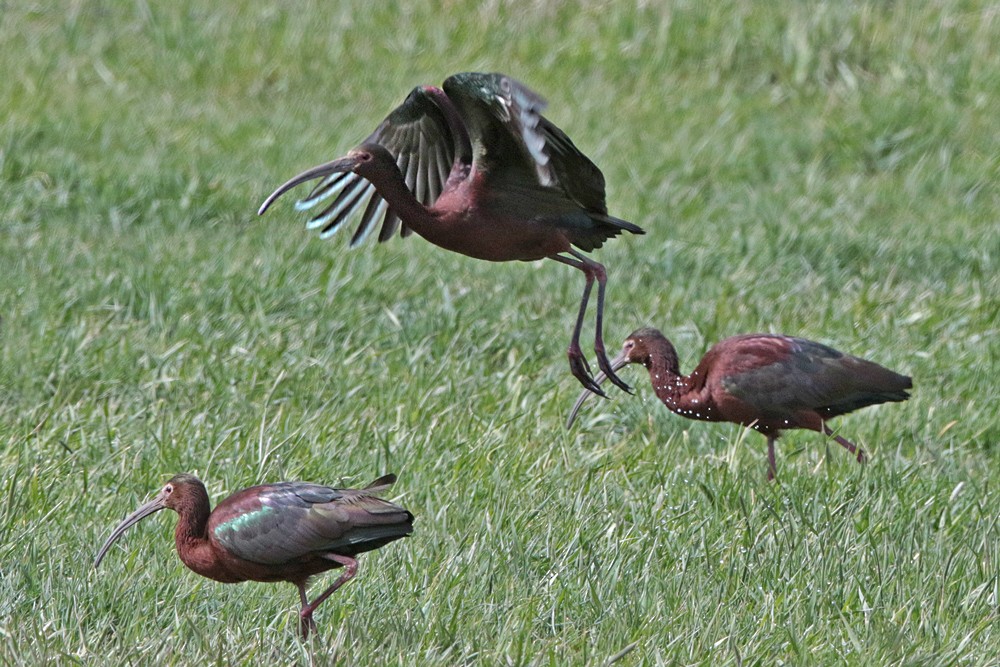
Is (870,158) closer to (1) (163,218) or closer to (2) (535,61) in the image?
(2) (535,61)

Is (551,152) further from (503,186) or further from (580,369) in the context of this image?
(580,369)

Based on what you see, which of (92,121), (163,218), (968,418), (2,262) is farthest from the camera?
(92,121)

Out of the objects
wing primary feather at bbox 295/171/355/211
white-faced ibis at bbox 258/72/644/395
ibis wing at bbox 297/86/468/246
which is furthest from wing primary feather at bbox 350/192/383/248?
white-faced ibis at bbox 258/72/644/395

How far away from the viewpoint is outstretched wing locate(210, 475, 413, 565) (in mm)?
3771

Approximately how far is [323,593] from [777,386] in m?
2.19

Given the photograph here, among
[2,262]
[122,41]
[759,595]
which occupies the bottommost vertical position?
[759,595]

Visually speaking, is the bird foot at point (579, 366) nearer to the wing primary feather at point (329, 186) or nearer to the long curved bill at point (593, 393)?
the long curved bill at point (593, 393)

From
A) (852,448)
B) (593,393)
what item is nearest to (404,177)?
(593,393)

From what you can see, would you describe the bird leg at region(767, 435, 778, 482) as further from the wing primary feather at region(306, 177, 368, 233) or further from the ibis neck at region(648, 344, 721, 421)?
the wing primary feather at region(306, 177, 368, 233)

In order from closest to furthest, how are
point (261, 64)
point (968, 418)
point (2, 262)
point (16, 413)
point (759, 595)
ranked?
point (759, 595) < point (16, 413) < point (968, 418) < point (2, 262) < point (261, 64)

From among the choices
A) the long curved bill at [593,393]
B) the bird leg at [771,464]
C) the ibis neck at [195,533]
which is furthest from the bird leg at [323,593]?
the long curved bill at [593,393]

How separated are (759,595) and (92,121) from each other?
6767mm

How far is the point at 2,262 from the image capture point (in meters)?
7.06

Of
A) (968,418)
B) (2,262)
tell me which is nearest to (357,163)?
(968,418)
